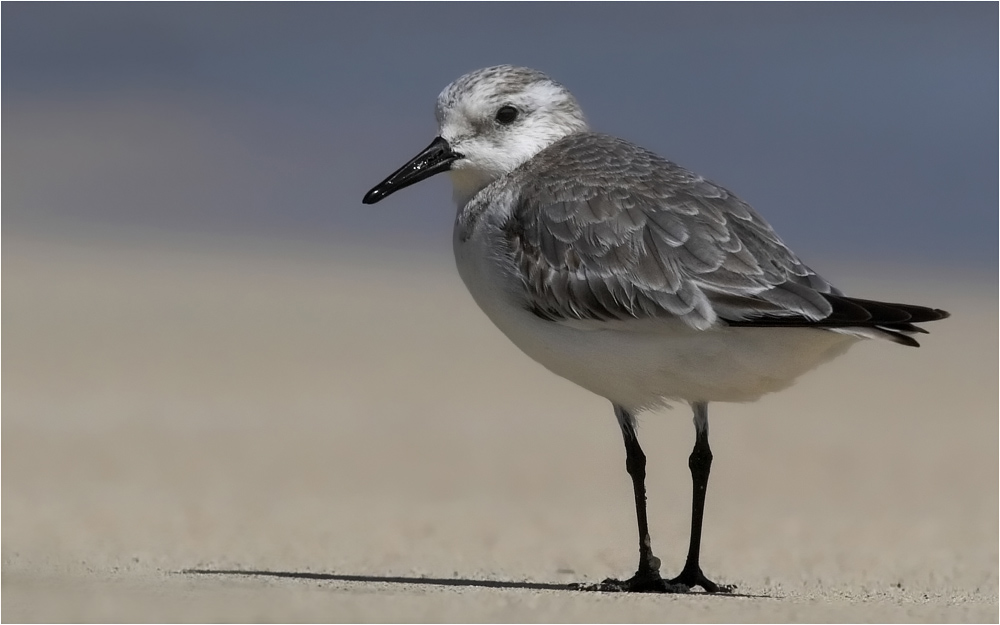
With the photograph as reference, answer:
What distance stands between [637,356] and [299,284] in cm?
1670

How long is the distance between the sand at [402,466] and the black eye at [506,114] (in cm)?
259

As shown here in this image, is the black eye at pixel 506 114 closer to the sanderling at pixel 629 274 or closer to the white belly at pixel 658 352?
the sanderling at pixel 629 274

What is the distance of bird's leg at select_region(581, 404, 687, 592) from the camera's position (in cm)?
778

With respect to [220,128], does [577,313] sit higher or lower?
lower

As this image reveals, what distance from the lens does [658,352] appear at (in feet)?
23.8

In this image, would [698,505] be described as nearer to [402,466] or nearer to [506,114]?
[506,114]

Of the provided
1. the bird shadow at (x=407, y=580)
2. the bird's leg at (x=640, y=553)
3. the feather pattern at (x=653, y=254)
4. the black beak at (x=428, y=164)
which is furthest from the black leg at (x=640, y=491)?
the black beak at (x=428, y=164)

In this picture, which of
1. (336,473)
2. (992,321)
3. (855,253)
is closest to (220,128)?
(855,253)

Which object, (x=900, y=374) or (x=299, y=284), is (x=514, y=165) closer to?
(x=900, y=374)

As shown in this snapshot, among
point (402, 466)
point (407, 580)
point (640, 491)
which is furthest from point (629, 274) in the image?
point (402, 466)

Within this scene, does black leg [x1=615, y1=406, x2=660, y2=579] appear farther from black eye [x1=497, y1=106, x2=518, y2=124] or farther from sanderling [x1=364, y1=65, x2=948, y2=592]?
black eye [x1=497, y1=106, x2=518, y2=124]

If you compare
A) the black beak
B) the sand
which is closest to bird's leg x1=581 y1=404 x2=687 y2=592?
the sand

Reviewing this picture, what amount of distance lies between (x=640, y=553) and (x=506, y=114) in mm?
2581

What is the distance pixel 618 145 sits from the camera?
836 centimetres
